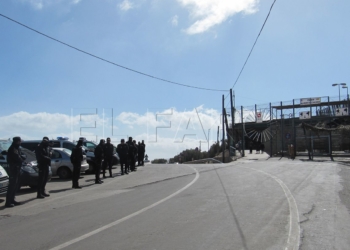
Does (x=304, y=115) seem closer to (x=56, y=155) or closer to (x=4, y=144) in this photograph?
(x=56, y=155)

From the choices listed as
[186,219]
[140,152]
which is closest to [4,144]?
[186,219]

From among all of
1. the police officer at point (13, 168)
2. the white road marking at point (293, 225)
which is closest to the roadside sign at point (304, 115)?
the white road marking at point (293, 225)

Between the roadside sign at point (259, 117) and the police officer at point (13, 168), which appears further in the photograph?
the roadside sign at point (259, 117)

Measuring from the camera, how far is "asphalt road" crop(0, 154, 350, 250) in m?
5.89

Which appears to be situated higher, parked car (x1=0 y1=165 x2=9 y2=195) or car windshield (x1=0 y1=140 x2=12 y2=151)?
car windshield (x1=0 y1=140 x2=12 y2=151)

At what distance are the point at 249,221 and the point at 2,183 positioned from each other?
7093 mm

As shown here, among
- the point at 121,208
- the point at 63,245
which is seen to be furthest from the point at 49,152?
the point at 63,245

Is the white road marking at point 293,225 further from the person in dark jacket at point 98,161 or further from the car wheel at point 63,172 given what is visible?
the car wheel at point 63,172

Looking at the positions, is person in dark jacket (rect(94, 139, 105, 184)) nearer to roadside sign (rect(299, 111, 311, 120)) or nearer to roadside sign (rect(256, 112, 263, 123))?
roadside sign (rect(299, 111, 311, 120))

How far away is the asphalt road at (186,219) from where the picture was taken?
19.3ft

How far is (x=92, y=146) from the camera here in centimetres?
2131

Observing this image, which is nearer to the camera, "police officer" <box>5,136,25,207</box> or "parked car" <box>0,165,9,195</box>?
"police officer" <box>5,136,25,207</box>

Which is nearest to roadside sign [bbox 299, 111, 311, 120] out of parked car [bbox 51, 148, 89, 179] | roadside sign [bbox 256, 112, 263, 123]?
roadside sign [bbox 256, 112, 263, 123]

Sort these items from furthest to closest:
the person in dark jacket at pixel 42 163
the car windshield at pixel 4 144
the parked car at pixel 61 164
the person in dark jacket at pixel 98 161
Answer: the parked car at pixel 61 164 → the person in dark jacket at pixel 98 161 → the car windshield at pixel 4 144 → the person in dark jacket at pixel 42 163
